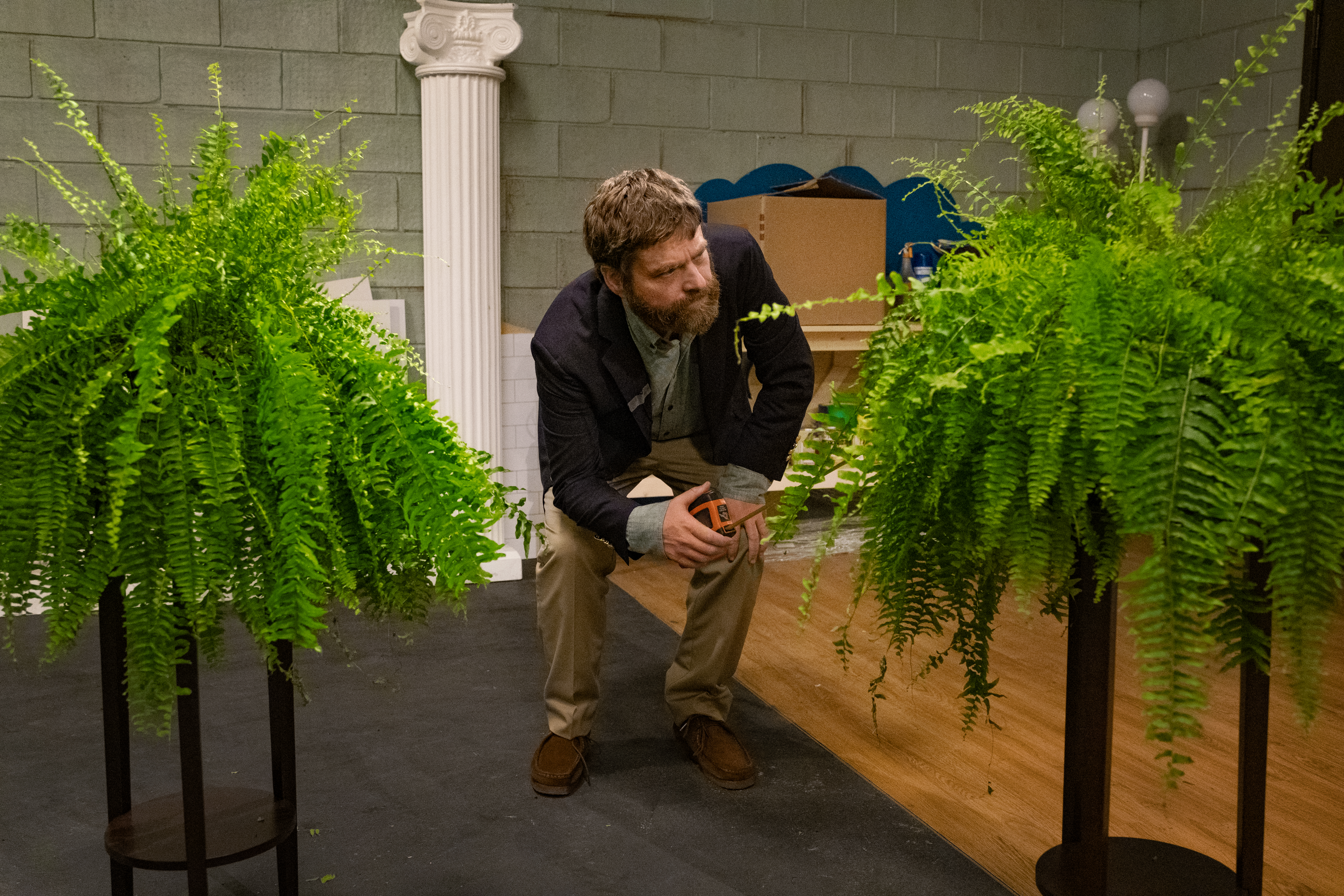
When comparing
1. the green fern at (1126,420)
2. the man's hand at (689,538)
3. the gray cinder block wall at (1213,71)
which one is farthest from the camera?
the gray cinder block wall at (1213,71)

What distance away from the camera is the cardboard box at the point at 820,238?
362 cm

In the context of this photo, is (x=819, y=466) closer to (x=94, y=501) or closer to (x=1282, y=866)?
(x=94, y=501)

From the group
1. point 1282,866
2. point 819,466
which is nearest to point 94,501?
point 819,466

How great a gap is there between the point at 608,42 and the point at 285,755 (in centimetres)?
290

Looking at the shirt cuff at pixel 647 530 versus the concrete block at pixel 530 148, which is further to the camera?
the concrete block at pixel 530 148

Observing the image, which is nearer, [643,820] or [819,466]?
[819,466]

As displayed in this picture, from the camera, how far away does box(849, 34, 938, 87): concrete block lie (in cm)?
411

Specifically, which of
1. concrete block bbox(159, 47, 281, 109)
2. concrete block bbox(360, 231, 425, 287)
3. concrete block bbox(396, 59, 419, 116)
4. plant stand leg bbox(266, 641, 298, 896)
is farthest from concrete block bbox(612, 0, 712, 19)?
plant stand leg bbox(266, 641, 298, 896)

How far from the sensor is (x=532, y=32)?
3.68 metres

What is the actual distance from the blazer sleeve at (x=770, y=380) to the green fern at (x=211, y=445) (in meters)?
0.92

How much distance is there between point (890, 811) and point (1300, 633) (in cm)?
117

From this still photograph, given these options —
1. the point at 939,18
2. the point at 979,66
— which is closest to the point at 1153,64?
the point at 979,66

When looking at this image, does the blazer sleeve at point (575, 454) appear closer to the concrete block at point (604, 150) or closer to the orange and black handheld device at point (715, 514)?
the orange and black handheld device at point (715, 514)

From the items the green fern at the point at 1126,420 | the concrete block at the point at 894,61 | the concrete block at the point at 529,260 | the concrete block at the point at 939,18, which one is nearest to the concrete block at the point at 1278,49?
the concrete block at the point at 939,18
